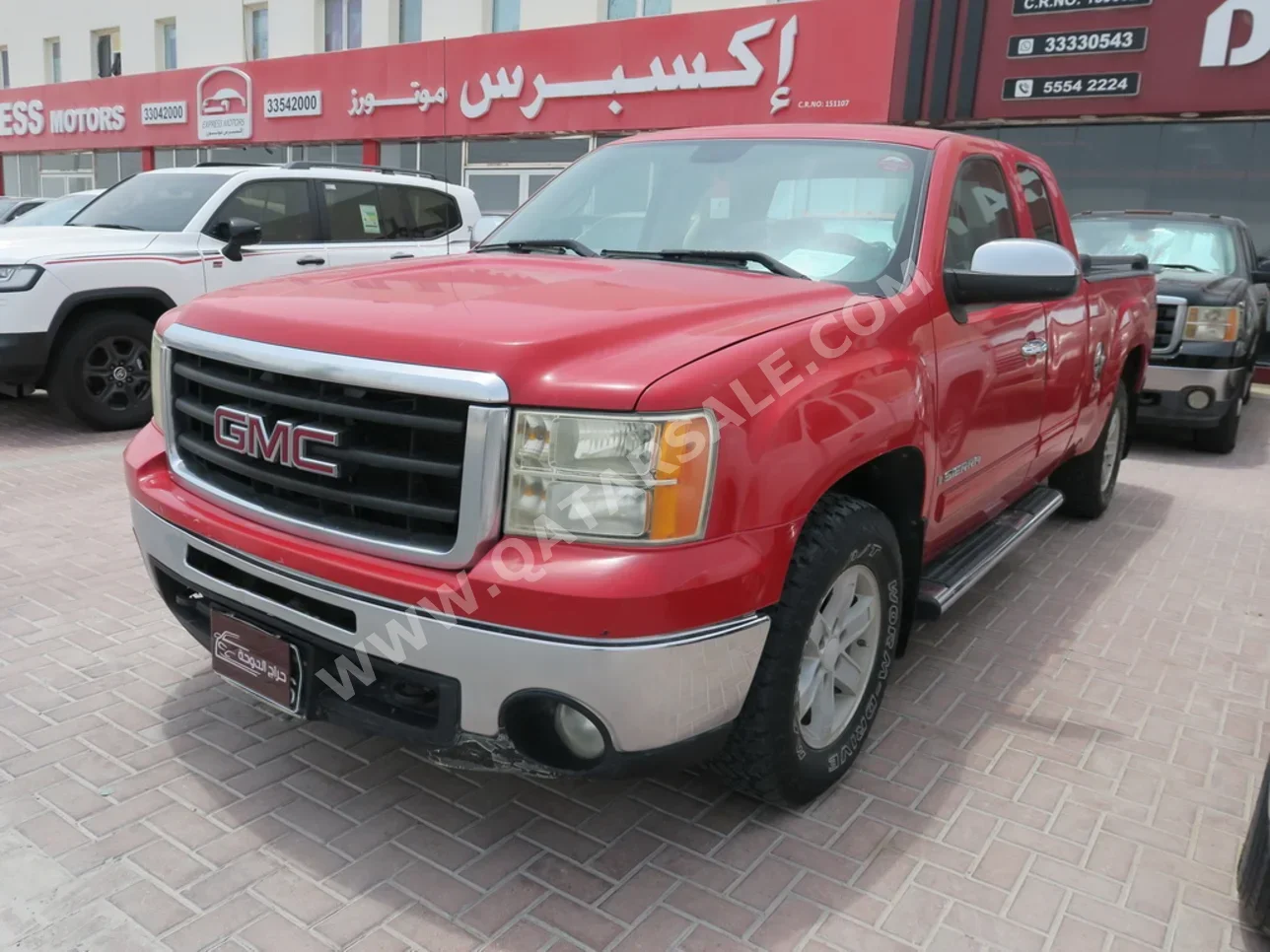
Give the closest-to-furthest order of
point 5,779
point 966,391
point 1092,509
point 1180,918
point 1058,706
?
1. point 1180,918
2. point 5,779
3. point 966,391
4. point 1058,706
5. point 1092,509

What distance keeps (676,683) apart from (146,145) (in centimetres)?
2495

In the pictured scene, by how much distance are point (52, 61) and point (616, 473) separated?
3080 cm

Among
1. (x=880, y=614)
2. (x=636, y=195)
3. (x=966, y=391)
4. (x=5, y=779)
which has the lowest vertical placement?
(x=5, y=779)

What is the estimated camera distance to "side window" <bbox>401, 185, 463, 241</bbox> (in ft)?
28.4

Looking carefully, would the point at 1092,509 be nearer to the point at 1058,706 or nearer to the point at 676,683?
the point at 1058,706

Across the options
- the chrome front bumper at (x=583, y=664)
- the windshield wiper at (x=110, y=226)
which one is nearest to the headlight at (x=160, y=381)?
the chrome front bumper at (x=583, y=664)

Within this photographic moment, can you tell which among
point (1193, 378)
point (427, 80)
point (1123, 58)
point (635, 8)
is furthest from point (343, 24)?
point (1193, 378)

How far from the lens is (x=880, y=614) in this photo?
283cm

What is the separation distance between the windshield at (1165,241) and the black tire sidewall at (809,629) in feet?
22.4

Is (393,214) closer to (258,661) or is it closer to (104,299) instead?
(104,299)

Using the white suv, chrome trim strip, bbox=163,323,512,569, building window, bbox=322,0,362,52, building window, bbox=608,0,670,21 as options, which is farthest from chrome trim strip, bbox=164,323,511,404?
building window, bbox=322,0,362,52

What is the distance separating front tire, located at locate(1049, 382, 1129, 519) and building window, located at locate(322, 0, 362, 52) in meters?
17.4

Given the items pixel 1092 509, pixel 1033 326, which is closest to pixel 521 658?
pixel 1033 326

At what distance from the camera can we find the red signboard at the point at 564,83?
12844 millimetres
